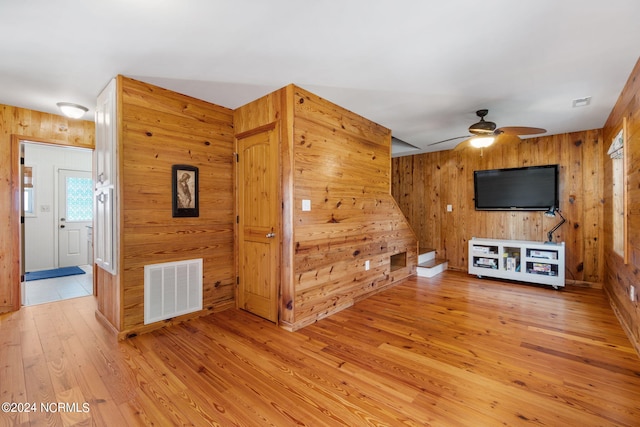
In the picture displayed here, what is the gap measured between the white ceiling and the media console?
2131 millimetres

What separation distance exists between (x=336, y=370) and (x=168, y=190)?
2.34 m

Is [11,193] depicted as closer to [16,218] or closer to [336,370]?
[16,218]

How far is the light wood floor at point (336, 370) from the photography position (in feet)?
5.70

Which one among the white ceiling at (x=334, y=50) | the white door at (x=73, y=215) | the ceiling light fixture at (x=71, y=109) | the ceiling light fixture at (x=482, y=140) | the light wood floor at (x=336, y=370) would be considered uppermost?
the white ceiling at (x=334, y=50)

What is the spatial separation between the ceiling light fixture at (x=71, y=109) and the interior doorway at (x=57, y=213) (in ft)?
8.01

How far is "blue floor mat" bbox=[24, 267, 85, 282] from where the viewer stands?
516cm

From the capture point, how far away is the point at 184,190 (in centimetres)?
315

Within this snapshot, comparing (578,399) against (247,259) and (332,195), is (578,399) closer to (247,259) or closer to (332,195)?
(332,195)

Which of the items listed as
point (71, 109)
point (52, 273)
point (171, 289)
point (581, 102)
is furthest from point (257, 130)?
point (52, 273)

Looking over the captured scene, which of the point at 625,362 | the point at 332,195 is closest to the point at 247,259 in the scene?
the point at 332,195

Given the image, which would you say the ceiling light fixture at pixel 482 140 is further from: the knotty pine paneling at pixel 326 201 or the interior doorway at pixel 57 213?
the interior doorway at pixel 57 213

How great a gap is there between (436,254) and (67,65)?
609 centimetres

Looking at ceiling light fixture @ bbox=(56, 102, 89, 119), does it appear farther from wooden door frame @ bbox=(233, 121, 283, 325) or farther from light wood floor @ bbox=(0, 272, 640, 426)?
light wood floor @ bbox=(0, 272, 640, 426)

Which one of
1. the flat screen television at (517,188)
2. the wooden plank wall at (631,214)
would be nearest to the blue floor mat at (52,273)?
the flat screen television at (517,188)
